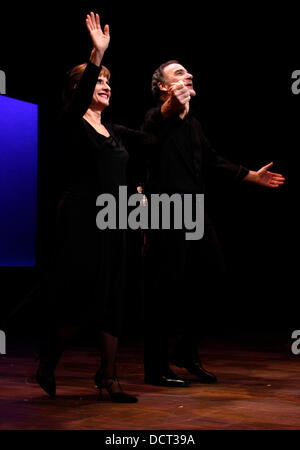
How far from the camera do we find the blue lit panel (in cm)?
576

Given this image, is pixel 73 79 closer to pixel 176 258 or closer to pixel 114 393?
pixel 176 258

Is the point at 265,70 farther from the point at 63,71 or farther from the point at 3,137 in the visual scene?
the point at 3,137

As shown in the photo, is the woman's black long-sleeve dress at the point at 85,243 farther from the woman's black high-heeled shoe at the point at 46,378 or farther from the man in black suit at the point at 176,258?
the man in black suit at the point at 176,258

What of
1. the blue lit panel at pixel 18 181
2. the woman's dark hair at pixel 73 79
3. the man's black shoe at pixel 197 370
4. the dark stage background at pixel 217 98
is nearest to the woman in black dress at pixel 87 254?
the woman's dark hair at pixel 73 79

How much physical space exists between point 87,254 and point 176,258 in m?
0.61

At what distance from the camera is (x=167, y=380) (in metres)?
3.23

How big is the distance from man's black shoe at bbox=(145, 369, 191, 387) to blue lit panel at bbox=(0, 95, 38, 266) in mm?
2813

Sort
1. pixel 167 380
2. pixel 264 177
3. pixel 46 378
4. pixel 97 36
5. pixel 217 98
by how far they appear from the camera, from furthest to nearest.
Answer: pixel 217 98 < pixel 264 177 < pixel 167 380 < pixel 46 378 < pixel 97 36

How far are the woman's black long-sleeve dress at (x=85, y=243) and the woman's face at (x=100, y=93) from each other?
0.13m

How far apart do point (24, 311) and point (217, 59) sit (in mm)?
2708

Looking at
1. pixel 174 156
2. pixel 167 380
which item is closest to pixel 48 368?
pixel 167 380

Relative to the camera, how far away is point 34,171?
6.14 metres

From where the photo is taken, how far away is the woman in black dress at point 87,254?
275 centimetres
